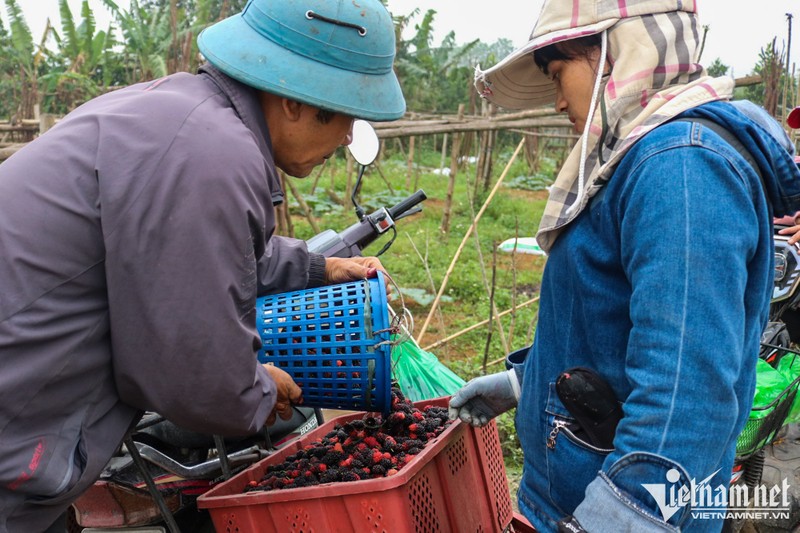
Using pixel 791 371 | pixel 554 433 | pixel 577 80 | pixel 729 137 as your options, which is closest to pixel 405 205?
pixel 577 80

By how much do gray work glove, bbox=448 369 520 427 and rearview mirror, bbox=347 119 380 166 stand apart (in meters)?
0.85

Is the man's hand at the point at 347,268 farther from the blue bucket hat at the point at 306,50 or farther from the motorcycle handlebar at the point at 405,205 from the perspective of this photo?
the blue bucket hat at the point at 306,50

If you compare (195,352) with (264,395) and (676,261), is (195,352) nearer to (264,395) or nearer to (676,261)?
(264,395)

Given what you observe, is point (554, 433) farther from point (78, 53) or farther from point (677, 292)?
point (78, 53)

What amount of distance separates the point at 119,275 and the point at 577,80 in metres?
0.94

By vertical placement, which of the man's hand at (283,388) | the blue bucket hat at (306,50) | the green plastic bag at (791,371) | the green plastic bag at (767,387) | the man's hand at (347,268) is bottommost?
the green plastic bag at (791,371)

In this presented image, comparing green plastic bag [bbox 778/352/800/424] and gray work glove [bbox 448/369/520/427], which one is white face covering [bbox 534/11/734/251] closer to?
gray work glove [bbox 448/369/520/427]

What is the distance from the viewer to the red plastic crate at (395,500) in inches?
62.6

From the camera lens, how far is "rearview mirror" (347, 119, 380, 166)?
7.65 ft

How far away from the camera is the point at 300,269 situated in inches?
83.4

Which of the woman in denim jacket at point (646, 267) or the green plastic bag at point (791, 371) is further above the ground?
the woman in denim jacket at point (646, 267)

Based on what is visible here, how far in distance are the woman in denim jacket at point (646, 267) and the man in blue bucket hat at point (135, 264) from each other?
0.57m

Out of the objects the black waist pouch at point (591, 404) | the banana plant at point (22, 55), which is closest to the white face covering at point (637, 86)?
the black waist pouch at point (591, 404)

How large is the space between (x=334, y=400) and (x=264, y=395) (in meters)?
0.33
